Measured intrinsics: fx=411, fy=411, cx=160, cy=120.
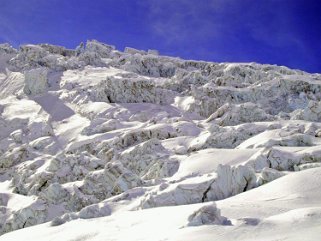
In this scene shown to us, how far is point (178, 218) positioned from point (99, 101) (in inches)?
1026

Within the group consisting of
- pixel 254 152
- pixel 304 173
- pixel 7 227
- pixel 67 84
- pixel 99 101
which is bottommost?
pixel 7 227

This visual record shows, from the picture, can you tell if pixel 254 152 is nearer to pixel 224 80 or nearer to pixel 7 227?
pixel 7 227

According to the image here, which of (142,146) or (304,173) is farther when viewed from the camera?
(142,146)

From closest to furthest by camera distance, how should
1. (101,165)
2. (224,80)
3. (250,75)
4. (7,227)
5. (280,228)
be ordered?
(280,228), (7,227), (101,165), (224,80), (250,75)

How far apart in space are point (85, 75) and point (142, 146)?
2256cm

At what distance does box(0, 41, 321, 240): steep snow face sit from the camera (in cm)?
1050

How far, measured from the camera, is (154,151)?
23.0 meters

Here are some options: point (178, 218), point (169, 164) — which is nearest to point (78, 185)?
point (169, 164)

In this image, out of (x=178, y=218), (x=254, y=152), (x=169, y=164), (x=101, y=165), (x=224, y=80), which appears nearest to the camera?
(x=178, y=218)

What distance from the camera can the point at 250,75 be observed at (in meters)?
41.9

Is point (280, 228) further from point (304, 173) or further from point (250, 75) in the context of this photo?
point (250, 75)

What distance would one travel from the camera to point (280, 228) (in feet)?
27.9

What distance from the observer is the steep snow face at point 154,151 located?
10.5m

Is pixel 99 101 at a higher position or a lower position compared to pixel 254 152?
higher
